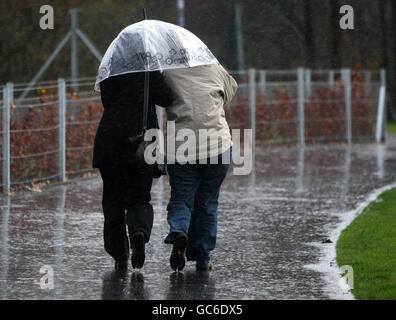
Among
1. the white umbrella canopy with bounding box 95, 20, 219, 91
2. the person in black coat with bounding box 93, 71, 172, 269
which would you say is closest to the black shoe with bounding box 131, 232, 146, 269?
the person in black coat with bounding box 93, 71, 172, 269

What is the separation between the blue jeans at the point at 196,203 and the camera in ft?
24.9

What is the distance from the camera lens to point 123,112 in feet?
24.8

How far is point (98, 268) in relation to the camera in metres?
7.94

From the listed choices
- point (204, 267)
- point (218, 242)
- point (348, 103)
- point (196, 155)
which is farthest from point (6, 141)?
point (348, 103)

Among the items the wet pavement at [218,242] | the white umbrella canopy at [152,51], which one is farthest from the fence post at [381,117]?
the white umbrella canopy at [152,51]

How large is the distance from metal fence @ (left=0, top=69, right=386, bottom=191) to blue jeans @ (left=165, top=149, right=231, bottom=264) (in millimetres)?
4541

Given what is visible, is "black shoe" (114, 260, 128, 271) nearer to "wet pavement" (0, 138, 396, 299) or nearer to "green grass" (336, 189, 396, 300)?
"wet pavement" (0, 138, 396, 299)

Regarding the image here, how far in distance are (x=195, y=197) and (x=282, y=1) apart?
82.9 feet

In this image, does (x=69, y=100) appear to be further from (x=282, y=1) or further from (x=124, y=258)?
(x=282, y=1)

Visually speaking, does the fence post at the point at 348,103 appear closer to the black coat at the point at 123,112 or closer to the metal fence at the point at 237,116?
the metal fence at the point at 237,116

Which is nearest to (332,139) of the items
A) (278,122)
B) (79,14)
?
(278,122)

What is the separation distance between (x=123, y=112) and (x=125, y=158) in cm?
36

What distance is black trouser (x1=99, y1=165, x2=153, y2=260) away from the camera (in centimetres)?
765

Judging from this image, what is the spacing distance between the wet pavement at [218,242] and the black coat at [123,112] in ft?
3.08
